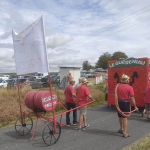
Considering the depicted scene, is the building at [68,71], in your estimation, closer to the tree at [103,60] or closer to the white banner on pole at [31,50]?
the white banner on pole at [31,50]

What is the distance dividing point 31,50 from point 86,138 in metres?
2.91

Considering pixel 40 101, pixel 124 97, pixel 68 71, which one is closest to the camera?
pixel 40 101

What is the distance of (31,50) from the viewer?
4.77 m

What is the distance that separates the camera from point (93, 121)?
271 inches

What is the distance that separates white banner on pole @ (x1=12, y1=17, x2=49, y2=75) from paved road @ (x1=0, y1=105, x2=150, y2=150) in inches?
76.2

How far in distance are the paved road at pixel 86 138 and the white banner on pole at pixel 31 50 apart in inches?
76.2

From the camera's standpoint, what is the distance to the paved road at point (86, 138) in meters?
4.50

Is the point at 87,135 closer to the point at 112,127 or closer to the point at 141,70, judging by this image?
the point at 112,127

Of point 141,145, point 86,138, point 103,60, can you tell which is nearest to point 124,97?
point 141,145

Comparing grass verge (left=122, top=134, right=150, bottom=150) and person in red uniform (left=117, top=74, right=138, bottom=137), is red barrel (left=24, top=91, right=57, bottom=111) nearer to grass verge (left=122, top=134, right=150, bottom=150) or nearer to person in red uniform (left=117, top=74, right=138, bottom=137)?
person in red uniform (left=117, top=74, right=138, bottom=137)

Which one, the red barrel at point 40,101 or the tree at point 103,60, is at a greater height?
the tree at point 103,60

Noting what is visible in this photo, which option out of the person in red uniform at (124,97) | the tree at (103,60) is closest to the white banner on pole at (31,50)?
the person in red uniform at (124,97)

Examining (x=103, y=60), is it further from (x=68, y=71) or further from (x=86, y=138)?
(x=86, y=138)

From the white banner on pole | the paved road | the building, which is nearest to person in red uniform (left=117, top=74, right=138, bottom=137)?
the paved road
